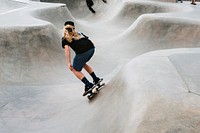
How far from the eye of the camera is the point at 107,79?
35.4ft

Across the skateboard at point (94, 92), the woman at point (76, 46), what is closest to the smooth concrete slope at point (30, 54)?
the skateboard at point (94, 92)

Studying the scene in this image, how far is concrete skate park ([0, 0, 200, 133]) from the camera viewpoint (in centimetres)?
442

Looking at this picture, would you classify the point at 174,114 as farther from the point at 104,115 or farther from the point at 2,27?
the point at 2,27

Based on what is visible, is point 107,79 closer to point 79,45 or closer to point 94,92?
point 94,92

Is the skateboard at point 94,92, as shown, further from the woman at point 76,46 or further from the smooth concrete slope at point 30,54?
the smooth concrete slope at point 30,54

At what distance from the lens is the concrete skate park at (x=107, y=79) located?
4.42 metres

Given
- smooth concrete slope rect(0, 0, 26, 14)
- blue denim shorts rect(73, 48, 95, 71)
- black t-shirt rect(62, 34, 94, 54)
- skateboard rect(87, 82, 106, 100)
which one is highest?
black t-shirt rect(62, 34, 94, 54)

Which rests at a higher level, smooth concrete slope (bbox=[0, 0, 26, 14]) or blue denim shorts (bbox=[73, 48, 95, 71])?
blue denim shorts (bbox=[73, 48, 95, 71])

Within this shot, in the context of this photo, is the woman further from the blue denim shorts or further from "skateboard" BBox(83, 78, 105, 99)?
"skateboard" BBox(83, 78, 105, 99)

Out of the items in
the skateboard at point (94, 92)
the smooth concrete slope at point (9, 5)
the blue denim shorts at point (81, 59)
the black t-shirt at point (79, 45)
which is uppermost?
the black t-shirt at point (79, 45)

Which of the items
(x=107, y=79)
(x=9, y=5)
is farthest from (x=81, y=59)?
(x=9, y=5)

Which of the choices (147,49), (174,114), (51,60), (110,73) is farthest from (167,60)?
(147,49)

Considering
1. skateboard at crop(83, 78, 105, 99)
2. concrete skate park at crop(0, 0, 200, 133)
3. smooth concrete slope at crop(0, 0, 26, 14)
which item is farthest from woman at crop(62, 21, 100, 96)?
smooth concrete slope at crop(0, 0, 26, 14)

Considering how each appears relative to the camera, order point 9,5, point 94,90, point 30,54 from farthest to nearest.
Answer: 1. point 9,5
2. point 30,54
3. point 94,90
